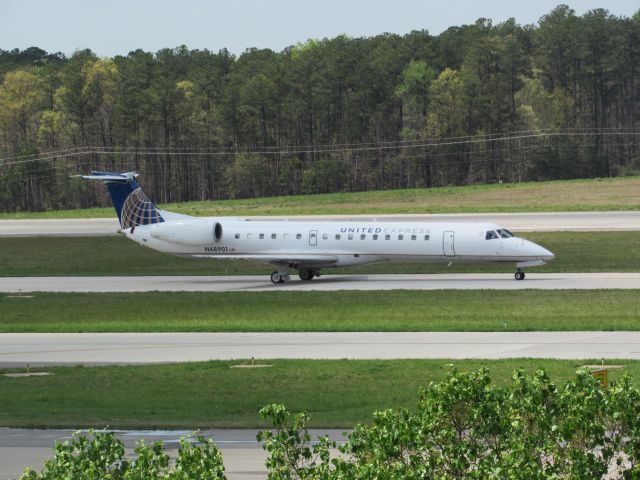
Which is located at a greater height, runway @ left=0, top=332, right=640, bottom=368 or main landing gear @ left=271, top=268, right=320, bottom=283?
runway @ left=0, top=332, right=640, bottom=368

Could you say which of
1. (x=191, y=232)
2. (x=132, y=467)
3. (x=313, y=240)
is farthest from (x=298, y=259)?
(x=132, y=467)

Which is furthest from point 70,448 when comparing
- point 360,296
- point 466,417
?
point 360,296

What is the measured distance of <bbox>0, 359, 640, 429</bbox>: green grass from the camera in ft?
86.3

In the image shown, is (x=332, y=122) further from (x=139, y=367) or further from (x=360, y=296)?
(x=139, y=367)

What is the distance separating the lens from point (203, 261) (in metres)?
73.2

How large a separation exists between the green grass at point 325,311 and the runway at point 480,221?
27.6 m

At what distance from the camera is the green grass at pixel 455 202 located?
352 ft

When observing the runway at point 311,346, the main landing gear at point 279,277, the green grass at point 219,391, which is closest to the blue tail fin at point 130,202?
the main landing gear at point 279,277

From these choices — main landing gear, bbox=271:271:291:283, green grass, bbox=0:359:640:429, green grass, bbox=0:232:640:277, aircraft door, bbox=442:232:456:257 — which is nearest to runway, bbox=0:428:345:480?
green grass, bbox=0:359:640:429

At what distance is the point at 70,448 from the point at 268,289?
4081 centimetres

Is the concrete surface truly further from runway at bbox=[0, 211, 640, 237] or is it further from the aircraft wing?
runway at bbox=[0, 211, 640, 237]

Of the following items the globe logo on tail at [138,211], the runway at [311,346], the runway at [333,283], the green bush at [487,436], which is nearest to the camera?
the green bush at [487,436]

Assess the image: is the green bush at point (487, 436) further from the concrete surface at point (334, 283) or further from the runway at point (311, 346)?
the concrete surface at point (334, 283)

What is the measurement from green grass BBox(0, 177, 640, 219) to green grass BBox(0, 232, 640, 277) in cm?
2773
